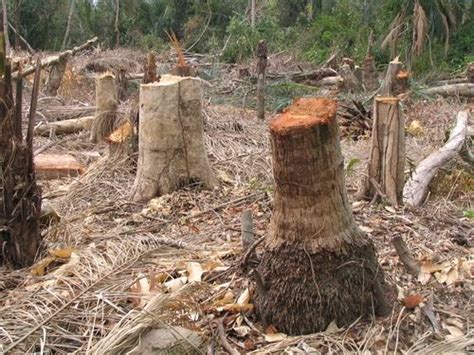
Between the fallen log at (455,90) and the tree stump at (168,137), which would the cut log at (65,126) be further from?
the fallen log at (455,90)

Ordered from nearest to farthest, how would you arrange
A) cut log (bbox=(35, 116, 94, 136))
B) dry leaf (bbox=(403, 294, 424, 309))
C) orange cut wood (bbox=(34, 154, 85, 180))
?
dry leaf (bbox=(403, 294, 424, 309)), orange cut wood (bbox=(34, 154, 85, 180)), cut log (bbox=(35, 116, 94, 136))

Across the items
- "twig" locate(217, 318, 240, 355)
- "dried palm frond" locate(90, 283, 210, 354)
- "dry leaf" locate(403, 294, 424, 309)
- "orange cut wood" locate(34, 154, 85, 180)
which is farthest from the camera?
"orange cut wood" locate(34, 154, 85, 180)

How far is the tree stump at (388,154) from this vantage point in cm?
451

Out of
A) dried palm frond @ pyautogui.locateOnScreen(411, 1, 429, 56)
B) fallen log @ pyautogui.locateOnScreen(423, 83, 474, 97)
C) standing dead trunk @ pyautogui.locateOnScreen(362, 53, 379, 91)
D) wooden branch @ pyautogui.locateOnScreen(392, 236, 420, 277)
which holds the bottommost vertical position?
A: fallen log @ pyautogui.locateOnScreen(423, 83, 474, 97)

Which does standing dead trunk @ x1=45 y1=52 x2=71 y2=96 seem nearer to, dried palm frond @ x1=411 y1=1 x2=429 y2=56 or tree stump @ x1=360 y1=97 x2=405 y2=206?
tree stump @ x1=360 y1=97 x2=405 y2=206

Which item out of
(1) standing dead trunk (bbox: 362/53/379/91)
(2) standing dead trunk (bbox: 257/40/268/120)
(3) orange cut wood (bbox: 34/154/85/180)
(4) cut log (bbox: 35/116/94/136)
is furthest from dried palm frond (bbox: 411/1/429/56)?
(3) orange cut wood (bbox: 34/154/85/180)

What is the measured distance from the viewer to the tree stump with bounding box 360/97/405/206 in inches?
178

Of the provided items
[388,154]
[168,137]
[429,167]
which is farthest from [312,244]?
[429,167]

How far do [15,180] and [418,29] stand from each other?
516 inches

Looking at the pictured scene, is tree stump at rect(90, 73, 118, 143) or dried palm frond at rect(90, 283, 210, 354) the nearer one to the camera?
dried palm frond at rect(90, 283, 210, 354)

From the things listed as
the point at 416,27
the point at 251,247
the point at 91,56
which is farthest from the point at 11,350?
the point at 91,56

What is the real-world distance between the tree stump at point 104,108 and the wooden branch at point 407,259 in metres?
5.52

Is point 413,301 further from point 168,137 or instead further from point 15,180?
point 168,137

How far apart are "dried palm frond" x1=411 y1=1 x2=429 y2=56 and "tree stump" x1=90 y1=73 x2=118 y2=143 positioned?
915cm
